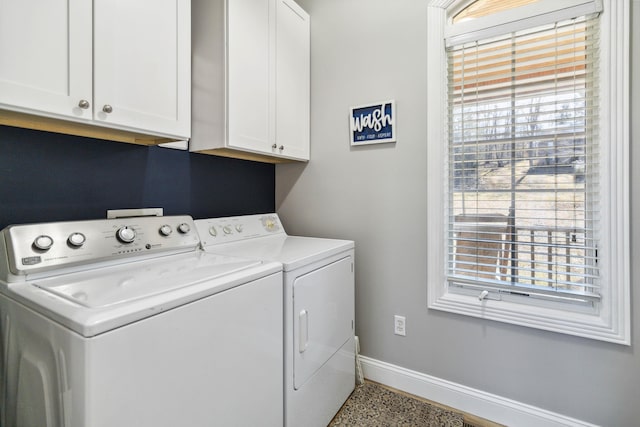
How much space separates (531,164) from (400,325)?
1.16 metres

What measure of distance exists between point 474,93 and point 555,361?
1.45 meters

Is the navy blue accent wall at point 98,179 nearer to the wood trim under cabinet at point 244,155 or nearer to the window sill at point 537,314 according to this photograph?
the wood trim under cabinet at point 244,155

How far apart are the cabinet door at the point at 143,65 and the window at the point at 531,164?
1.32 metres

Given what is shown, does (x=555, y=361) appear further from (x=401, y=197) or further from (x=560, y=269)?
(x=401, y=197)

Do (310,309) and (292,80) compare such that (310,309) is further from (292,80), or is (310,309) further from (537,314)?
(292,80)

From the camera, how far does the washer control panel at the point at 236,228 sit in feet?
5.34

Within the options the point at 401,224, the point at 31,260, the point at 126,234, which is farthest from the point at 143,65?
the point at 401,224

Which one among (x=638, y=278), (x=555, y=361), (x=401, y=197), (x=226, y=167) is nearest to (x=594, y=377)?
(x=555, y=361)

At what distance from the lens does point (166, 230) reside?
1.41 meters

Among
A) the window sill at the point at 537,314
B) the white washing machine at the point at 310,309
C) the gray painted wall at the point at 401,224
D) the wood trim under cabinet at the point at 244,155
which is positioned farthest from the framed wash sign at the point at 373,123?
the window sill at the point at 537,314

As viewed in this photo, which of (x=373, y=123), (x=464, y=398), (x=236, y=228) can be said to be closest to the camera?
(x=464, y=398)

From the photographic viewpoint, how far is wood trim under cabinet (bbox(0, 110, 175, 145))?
1.03 metres

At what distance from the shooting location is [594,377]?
4.74 ft

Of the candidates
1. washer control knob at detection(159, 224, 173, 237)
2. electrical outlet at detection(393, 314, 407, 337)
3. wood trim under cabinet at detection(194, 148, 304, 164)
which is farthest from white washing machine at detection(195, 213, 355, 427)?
wood trim under cabinet at detection(194, 148, 304, 164)
